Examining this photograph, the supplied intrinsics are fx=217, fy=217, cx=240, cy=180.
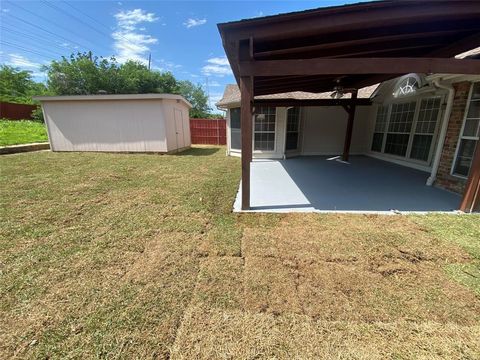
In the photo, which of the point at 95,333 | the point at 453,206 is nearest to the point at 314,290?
the point at 95,333

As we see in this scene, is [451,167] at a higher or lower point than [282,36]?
lower

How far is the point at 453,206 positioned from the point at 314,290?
3.90m

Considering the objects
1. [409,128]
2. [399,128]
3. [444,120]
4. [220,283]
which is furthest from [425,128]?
[220,283]

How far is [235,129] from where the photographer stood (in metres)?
9.87

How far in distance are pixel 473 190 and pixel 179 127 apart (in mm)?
11642

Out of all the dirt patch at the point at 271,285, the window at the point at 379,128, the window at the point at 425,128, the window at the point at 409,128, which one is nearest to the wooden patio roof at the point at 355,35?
the dirt patch at the point at 271,285

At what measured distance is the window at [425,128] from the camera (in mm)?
6293

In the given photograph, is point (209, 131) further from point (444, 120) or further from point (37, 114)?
point (37, 114)

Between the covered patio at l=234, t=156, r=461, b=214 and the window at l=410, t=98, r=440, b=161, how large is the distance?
61 cm

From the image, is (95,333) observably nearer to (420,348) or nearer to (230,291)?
(230,291)

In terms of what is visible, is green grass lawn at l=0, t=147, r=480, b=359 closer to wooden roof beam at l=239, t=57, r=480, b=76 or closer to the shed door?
wooden roof beam at l=239, t=57, r=480, b=76

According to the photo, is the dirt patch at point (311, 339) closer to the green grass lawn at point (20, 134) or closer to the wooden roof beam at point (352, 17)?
the wooden roof beam at point (352, 17)

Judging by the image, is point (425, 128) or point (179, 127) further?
point (179, 127)

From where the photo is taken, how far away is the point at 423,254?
2676mm
